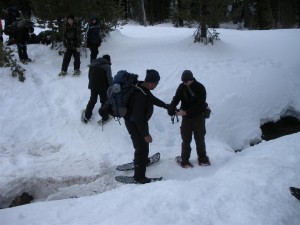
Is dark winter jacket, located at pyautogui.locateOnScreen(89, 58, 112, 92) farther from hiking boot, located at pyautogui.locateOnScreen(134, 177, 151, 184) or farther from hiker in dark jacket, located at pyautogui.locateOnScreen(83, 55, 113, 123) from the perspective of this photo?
hiking boot, located at pyautogui.locateOnScreen(134, 177, 151, 184)

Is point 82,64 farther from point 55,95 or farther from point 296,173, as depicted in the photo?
point 296,173

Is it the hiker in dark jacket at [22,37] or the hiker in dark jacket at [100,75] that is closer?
the hiker in dark jacket at [100,75]

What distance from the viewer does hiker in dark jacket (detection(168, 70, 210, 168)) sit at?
23.1 feet

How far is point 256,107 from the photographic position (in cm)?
1091

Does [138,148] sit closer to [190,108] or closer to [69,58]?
[190,108]

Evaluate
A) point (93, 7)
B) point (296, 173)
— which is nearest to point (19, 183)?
point (296, 173)

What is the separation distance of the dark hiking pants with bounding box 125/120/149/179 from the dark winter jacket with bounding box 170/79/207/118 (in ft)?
3.41

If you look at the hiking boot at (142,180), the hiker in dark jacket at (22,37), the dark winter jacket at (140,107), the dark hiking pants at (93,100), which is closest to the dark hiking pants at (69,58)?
the hiker in dark jacket at (22,37)

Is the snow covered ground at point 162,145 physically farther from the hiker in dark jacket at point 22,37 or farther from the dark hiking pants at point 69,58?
the hiker in dark jacket at point 22,37

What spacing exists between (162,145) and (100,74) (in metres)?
2.41

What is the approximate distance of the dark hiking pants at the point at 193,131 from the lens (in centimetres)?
732

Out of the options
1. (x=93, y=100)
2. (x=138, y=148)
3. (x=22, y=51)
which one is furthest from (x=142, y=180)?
(x=22, y=51)

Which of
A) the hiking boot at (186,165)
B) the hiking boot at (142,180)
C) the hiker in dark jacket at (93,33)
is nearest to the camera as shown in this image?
the hiking boot at (142,180)

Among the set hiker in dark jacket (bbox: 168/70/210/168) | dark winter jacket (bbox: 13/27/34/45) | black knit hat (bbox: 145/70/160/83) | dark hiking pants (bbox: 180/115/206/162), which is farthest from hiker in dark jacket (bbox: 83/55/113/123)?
dark winter jacket (bbox: 13/27/34/45)
